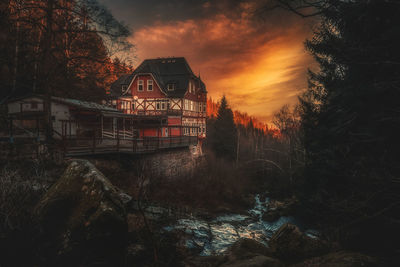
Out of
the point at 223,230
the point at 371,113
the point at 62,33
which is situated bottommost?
the point at 223,230

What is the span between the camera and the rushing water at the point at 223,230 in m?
9.02

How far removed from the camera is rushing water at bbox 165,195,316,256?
9.02m

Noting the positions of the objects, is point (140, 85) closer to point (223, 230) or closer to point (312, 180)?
point (223, 230)

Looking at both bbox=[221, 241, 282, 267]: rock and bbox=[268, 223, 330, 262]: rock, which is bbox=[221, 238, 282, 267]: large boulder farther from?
bbox=[268, 223, 330, 262]: rock

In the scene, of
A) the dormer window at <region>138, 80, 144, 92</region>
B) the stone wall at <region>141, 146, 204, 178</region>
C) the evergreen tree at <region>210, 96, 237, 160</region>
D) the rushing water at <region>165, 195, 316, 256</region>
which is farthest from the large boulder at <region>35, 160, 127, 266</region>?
the evergreen tree at <region>210, 96, 237, 160</region>

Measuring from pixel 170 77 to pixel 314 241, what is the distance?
99.2 feet

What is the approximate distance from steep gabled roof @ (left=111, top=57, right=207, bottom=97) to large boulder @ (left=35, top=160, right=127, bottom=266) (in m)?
25.0

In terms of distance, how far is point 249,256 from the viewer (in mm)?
5723

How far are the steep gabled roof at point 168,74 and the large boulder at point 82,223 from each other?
82.0ft

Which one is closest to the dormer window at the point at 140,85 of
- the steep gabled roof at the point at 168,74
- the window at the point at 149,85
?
the window at the point at 149,85

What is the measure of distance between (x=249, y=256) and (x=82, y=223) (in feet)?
15.6

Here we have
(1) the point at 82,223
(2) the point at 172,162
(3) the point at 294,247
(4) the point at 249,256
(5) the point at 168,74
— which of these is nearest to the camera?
(1) the point at 82,223

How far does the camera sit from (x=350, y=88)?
629cm

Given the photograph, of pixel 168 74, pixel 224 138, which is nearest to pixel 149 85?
pixel 168 74
